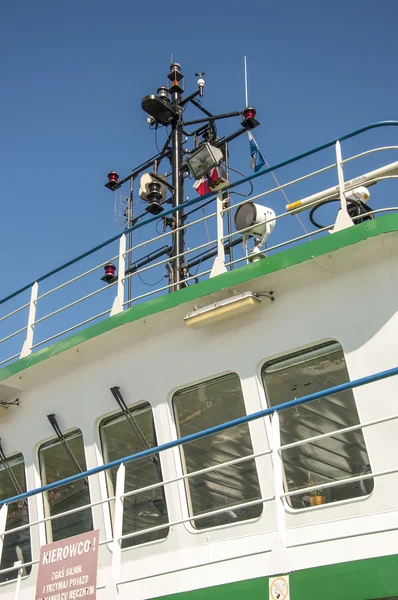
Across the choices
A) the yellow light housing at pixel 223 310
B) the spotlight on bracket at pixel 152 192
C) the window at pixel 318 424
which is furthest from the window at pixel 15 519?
the spotlight on bracket at pixel 152 192

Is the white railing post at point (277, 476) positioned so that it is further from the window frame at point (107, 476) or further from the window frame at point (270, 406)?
the window frame at point (107, 476)

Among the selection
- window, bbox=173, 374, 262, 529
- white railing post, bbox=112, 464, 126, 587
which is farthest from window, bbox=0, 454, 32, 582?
white railing post, bbox=112, 464, 126, 587

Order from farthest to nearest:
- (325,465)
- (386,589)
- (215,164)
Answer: (215,164), (325,465), (386,589)

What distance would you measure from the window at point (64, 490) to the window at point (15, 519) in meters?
0.40

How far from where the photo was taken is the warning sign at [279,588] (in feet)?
16.4

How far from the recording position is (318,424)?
658 centimetres

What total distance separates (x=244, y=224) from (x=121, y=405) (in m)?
2.43

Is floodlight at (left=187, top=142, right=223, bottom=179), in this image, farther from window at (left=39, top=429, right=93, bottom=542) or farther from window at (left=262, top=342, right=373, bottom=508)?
window at (left=39, top=429, right=93, bottom=542)

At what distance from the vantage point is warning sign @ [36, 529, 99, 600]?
234 inches

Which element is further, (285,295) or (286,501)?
(285,295)

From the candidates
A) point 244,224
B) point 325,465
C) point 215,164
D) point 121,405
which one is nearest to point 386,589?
point 325,465

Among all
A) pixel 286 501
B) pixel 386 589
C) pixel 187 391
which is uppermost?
pixel 187 391

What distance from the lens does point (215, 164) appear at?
887 cm

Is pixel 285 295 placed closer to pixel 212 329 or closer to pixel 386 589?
pixel 212 329
